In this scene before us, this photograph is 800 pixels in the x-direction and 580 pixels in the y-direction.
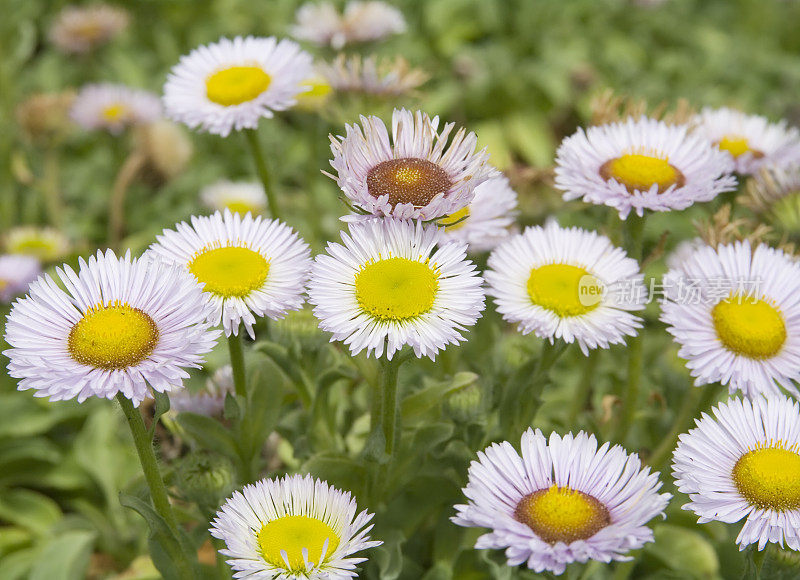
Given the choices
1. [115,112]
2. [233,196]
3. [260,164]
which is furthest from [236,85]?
[115,112]

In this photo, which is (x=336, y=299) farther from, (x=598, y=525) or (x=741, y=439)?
(x=741, y=439)

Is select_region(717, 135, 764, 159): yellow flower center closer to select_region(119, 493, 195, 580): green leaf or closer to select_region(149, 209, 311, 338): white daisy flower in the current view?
select_region(149, 209, 311, 338): white daisy flower

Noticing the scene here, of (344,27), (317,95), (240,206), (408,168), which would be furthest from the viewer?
(240,206)

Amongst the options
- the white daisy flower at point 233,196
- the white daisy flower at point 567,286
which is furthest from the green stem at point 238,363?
the white daisy flower at point 233,196

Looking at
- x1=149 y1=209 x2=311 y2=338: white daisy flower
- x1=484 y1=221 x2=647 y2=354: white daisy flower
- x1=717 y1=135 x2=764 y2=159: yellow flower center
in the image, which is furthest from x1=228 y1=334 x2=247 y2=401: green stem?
x1=717 y1=135 x2=764 y2=159: yellow flower center

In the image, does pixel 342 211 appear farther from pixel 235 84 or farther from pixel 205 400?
pixel 205 400

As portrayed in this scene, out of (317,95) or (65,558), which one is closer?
(65,558)

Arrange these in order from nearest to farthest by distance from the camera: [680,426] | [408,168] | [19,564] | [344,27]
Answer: [408,168], [680,426], [19,564], [344,27]

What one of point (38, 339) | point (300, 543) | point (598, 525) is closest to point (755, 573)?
point (598, 525)

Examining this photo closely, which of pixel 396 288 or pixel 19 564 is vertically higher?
pixel 396 288
